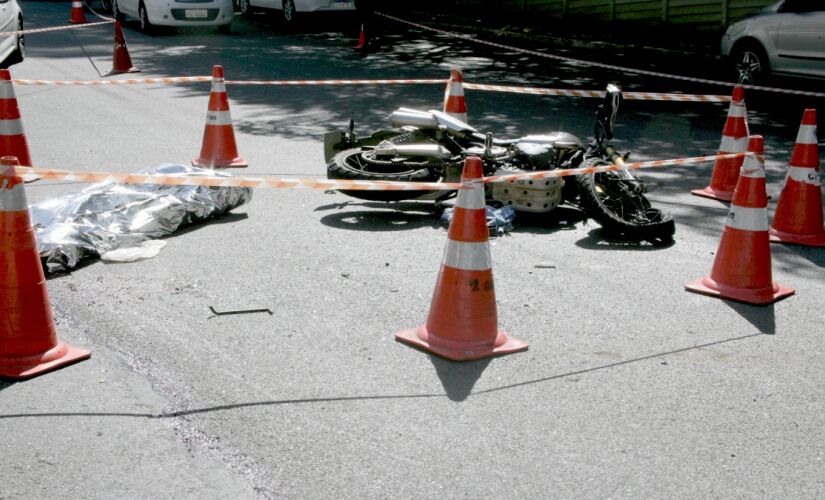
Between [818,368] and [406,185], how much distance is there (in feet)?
8.39

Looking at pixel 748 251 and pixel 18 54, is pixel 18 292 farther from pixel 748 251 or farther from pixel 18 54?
pixel 18 54

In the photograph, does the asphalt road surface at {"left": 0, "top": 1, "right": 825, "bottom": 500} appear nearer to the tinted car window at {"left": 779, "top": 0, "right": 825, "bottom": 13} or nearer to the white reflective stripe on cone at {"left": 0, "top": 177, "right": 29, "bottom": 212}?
the white reflective stripe on cone at {"left": 0, "top": 177, "right": 29, "bottom": 212}

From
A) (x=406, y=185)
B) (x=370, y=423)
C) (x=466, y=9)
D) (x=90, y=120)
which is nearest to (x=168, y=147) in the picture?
(x=90, y=120)

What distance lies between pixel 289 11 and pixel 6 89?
16311mm

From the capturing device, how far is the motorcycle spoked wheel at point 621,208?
764 centimetres

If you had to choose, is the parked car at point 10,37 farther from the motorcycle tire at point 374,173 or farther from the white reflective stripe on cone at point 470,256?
the white reflective stripe on cone at point 470,256

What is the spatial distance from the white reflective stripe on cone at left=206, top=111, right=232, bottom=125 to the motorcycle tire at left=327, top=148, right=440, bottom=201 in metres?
A: 1.98

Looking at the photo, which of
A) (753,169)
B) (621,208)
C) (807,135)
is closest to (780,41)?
(807,135)

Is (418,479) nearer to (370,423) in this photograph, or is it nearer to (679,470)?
(370,423)

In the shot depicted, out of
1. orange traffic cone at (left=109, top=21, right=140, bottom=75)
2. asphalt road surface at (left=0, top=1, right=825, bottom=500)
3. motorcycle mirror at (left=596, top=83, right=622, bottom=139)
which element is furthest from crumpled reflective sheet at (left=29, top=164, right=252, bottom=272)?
orange traffic cone at (left=109, top=21, right=140, bottom=75)

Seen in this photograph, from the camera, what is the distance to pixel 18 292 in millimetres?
5219

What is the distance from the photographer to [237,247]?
741 cm

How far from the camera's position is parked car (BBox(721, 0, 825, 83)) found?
14.2 metres

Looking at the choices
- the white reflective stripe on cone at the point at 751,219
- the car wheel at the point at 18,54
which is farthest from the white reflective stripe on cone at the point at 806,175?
the car wheel at the point at 18,54
